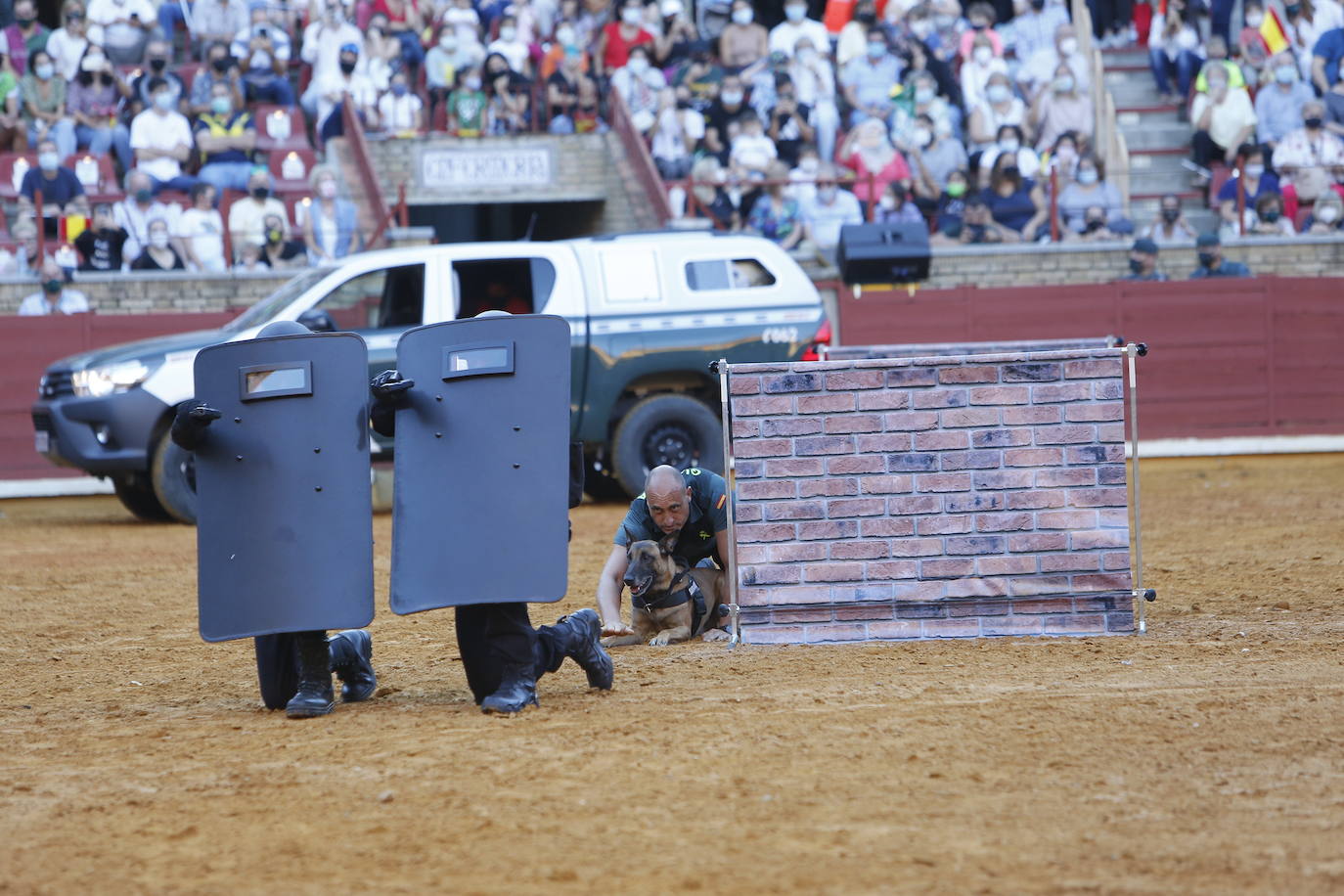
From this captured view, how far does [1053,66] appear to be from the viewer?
23.3 m

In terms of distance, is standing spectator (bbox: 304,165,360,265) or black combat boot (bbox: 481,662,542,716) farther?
standing spectator (bbox: 304,165,360,265)

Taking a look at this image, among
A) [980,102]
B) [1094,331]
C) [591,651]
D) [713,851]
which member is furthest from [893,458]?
[980,102]

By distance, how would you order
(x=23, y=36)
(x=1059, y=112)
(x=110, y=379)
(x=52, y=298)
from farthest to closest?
(x=1059, y=112) < (x=23, y=36) < (x=52, y=298) < (x=110, y=379)

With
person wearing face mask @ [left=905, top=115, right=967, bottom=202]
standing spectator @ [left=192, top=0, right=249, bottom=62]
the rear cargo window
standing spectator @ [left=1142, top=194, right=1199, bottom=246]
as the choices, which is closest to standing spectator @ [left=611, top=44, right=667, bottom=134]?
person wearing face mask @ [left=905, top=115, right=967, bottom=202]

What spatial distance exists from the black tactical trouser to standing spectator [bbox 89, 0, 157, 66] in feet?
56.9

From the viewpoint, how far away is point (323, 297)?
1399 cm

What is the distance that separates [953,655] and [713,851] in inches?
124

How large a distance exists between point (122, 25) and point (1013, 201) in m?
11.7

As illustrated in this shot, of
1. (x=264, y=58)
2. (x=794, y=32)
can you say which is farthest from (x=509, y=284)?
(x=794, y=32)

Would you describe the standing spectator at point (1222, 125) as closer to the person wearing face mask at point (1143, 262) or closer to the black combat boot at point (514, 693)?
the person wearing face mask at point (1143, 262)

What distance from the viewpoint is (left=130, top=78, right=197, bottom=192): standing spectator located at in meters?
19.7

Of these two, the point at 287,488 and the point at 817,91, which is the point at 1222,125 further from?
the point at 287,488

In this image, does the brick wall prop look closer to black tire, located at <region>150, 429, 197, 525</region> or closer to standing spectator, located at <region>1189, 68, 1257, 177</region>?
black tire, located at <region>150, 429, 197, 525</region>

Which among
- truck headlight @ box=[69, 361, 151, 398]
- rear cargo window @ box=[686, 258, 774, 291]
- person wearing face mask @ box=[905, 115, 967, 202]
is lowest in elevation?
truck headlight @ box=[69, 361, 151, 398]
